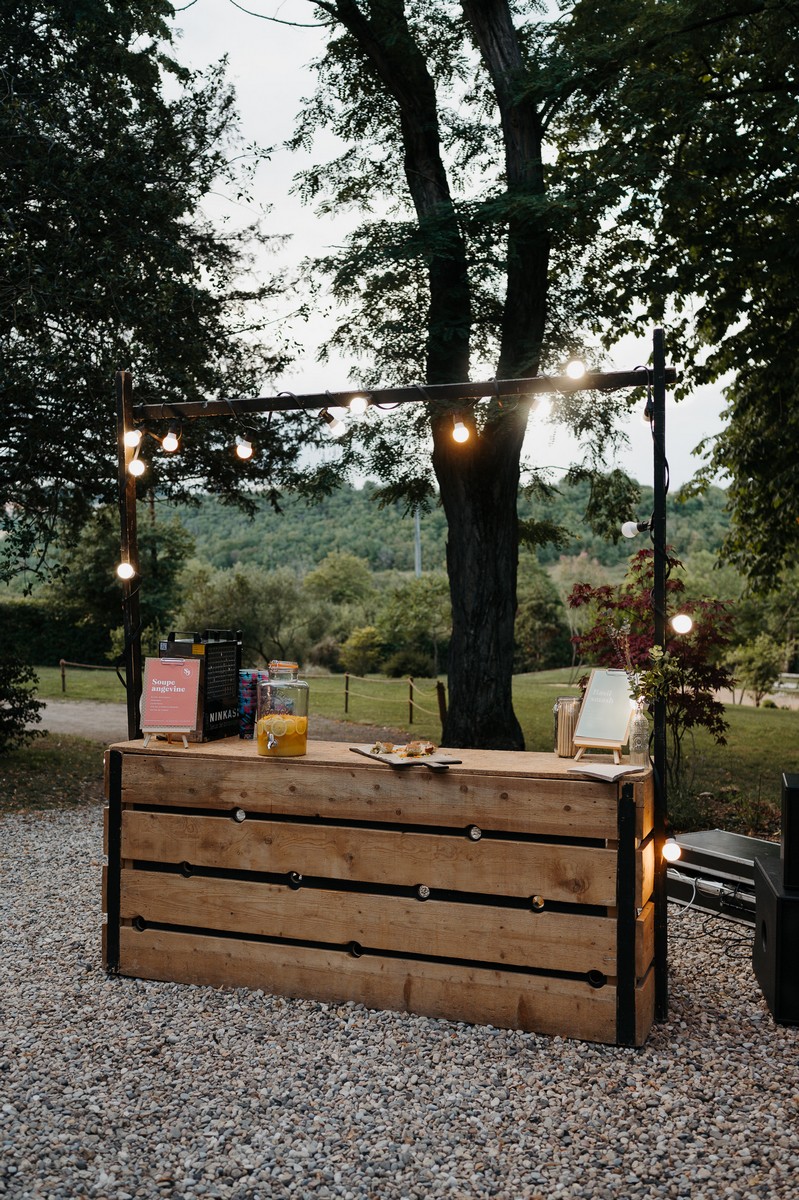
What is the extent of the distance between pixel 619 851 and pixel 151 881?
185 cm

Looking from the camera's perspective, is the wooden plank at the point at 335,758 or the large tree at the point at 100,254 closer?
the wooden plank at the point at 335,758

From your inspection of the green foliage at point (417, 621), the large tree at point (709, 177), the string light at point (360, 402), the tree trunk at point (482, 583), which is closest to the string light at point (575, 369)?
the string light at point (360, 402)

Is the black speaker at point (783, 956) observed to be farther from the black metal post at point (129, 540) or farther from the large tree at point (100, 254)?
the large tree at point (100, 254)

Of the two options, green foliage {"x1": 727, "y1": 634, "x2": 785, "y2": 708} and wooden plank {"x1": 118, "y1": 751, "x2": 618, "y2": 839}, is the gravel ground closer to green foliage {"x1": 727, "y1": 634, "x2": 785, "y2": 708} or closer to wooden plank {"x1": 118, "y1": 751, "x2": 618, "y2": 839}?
wooden plank {"x1": 118, "y1": 751, "x2": 618, "y2": 839}

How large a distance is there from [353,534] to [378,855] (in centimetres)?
2863

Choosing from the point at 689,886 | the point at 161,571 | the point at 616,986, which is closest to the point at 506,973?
the point at 616,986

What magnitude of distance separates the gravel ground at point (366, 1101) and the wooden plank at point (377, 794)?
72 centimetres

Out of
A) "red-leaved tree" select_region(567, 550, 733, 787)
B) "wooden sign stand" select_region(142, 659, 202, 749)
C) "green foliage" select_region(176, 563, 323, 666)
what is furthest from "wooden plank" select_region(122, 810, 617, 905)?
"green foliage" select_region(176, 563, 323, 666)

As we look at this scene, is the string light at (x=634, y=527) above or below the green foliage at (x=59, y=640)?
above

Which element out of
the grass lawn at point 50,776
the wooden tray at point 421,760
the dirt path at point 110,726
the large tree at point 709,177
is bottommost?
the dirt path at point 110,726

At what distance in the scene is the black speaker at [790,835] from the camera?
3348mm

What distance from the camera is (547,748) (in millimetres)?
10805

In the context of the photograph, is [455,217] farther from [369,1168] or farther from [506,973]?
[369,1168]

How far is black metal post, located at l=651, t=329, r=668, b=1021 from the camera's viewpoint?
11.2 ft
